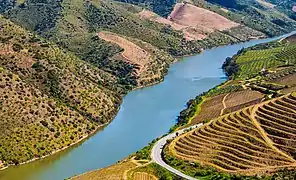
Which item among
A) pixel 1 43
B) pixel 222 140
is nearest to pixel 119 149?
pixel 222 140

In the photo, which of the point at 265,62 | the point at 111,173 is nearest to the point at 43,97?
the point at 111,173

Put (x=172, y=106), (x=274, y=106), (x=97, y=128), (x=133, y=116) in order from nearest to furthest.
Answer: (x=274, y=106) → (x=97, y=128) → (x=133, y=116) → (x=172, y=106)

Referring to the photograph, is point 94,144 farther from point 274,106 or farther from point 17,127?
point 274,106

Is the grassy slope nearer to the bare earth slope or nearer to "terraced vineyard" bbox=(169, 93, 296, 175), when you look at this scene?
the bare earth slope

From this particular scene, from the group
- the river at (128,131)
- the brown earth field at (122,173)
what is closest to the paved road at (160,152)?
A: the brown earth field at (122,173)

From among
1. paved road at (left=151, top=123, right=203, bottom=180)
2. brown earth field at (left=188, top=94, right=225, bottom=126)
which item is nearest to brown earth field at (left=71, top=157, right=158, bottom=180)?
paved road at (left=151, top=123, right=203, bottom=180)

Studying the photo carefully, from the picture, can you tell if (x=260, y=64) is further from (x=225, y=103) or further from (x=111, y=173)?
(x=111, y=173)

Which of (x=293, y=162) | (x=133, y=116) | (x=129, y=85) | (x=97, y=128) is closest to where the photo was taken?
(x=293, y=162)
